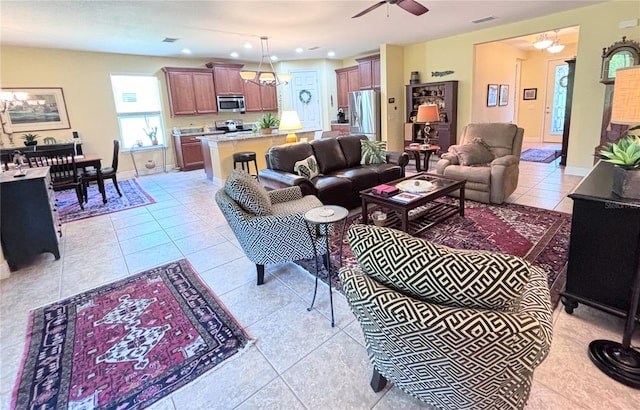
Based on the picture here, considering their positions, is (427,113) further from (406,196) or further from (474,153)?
(406,196)

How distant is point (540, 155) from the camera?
296 inches

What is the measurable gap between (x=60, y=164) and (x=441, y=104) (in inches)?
281

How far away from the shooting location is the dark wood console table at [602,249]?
5.83 feet

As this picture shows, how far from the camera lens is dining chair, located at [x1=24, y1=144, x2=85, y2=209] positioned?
4465 millimetres

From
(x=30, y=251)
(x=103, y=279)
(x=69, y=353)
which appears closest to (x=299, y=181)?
(x=103, y=279)

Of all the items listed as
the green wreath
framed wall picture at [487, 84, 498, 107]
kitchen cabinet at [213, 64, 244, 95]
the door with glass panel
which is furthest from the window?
the door with glass panel

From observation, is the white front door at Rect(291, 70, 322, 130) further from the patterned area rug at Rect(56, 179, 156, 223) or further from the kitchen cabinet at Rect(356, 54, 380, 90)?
the patterned area rug at Rect(56, 179, 156, 223)

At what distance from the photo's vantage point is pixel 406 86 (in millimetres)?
7734

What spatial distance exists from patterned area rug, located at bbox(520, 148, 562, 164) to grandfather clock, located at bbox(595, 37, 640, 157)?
1.61m

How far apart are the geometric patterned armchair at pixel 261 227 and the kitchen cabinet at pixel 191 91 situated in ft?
20.1

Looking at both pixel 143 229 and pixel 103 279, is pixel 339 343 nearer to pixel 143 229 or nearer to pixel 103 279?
pixel 103 279

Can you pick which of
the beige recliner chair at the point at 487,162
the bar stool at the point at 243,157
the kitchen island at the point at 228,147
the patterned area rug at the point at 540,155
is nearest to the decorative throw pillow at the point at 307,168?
the beige recliner chair at the point at 487,162

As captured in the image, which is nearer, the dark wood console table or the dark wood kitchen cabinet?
the dark wood console table

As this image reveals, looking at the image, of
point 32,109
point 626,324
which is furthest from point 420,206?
point 32,109
